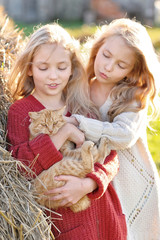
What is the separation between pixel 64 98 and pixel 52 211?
86cm

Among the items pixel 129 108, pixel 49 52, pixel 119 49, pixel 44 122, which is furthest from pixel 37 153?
pixel 119 49

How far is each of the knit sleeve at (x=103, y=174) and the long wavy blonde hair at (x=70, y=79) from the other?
0.37 meters

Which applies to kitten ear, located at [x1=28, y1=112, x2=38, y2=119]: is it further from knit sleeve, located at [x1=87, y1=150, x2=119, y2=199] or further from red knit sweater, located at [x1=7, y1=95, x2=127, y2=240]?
knit sleeve, located at [x1=87, y1=150, x2=119, y2=199]

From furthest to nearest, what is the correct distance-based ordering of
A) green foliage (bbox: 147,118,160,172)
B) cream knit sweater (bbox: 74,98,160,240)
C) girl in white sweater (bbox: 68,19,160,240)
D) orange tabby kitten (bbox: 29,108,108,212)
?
1. green foliage (bbox: 147,118,160,172)
2. cream knit sweater (bbox: 74,98,160,240)
3. girl in white sweater (bbox: 68,19,160,240)
4. orange tabby kitten (bbox: 29,108,108,212)

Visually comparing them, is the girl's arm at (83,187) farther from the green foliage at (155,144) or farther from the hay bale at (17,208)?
the green foliage at (155,144)

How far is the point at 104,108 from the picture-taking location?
284 centimetres

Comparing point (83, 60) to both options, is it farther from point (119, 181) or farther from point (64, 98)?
point (119, 181)

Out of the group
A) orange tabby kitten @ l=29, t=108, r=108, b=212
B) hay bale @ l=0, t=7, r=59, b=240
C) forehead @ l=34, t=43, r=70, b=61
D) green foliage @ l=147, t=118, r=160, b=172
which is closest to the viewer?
hay bale @ l=0, t=7, r=59, b=240

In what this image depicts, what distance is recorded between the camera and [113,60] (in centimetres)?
269

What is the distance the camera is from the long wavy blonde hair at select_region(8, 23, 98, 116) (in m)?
2.57

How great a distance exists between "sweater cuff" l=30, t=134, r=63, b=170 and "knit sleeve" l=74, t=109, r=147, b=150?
0.29 metres

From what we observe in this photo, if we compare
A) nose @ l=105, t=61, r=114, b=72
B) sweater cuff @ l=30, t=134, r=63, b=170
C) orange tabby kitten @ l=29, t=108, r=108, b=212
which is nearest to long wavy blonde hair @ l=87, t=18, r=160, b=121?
nose @ l=105, t=61, r=114, b=72

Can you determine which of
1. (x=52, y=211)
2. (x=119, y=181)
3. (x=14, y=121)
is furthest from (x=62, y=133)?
(x=119, y=181)

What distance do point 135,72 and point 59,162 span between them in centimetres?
92
